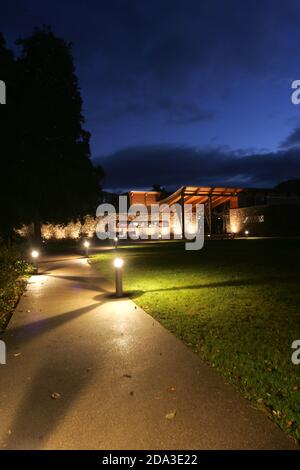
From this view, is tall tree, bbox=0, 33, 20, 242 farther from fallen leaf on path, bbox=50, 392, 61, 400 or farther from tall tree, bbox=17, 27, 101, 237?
fallen leaf on path, bbox=50, 392, 61, 400

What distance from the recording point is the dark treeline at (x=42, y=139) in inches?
1272

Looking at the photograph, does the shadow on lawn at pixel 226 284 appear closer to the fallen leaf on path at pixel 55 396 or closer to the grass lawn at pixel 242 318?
the grass lawn at pixel 242 318

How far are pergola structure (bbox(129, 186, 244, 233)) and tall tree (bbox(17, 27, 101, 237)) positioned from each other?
9229 millimetres

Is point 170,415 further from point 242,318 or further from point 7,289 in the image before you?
point 7,289

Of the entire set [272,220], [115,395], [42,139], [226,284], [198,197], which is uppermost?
[42,139]

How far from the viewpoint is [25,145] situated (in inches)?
1335

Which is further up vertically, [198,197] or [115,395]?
[198,197]

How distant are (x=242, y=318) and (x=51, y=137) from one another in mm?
33141

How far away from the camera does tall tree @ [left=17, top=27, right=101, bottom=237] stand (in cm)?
3400

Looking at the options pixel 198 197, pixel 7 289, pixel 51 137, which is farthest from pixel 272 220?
pixel 7 289

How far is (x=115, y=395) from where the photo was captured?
409 cm
